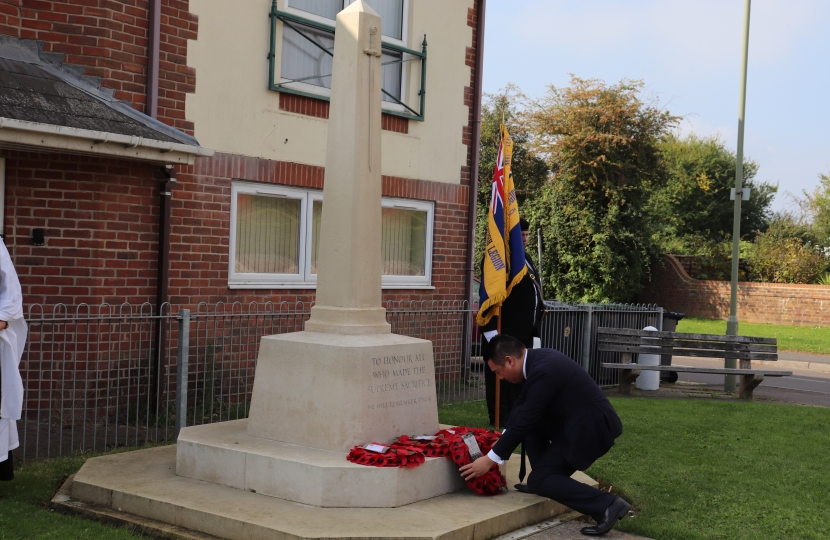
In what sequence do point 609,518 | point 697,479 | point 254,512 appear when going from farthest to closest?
1. point 697,479
2. point 609,518
3. point 254,512

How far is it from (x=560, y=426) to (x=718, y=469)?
7.80 feet

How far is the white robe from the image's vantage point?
595 cm

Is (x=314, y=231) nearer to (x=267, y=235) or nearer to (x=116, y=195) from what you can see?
(x=267, y=235)

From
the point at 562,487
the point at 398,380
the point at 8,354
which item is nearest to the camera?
the point at 562,487

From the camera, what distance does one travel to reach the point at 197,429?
664 cm

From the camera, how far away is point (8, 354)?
6008 millimetres

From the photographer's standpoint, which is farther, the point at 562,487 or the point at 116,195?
the point at 116,195

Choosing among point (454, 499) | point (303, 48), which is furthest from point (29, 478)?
point (303, 48)

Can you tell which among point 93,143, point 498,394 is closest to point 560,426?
point 498,394

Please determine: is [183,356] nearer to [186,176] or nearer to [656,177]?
[186,176]

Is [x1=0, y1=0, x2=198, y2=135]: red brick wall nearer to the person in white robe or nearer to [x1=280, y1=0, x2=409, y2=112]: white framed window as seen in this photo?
[x1=280, y1=0, x2=409, y2=112]: white framed window

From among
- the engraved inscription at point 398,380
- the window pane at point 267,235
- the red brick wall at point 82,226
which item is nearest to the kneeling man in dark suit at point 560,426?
the engraved inscription at point 398,380

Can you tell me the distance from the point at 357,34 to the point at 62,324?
413cm

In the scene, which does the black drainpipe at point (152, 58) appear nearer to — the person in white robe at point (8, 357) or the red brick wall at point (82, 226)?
the red brick wall at point (82, 226)
